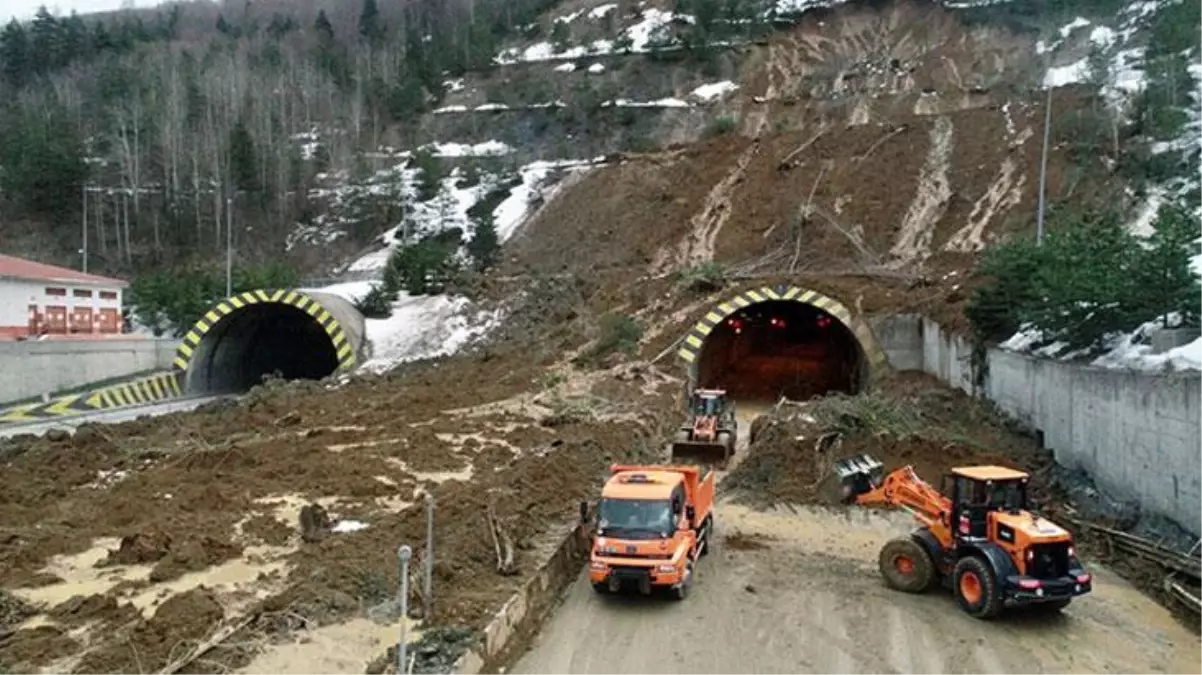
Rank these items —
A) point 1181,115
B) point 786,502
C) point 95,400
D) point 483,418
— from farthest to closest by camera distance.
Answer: point 1181,115
point 95,400
point 483,418
point 786,502

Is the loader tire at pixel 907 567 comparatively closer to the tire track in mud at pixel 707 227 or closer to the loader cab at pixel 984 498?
the loader cab at pixel 984 498

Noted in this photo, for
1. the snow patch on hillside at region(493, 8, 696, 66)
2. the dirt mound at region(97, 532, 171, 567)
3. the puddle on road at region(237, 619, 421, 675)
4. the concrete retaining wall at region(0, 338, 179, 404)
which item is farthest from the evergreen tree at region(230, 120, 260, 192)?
the puddle on road at region(237, 619, 421, 675)

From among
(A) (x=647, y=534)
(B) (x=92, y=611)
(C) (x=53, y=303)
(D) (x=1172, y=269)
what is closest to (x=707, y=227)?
(D) (x=1172, y=269)

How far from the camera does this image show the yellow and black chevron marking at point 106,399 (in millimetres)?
27562

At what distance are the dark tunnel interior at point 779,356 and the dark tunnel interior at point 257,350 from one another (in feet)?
52.6

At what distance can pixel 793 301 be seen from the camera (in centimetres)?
2928

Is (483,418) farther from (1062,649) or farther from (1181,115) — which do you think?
(1181,115)

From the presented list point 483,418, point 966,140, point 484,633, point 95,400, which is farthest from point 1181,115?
point 95,400

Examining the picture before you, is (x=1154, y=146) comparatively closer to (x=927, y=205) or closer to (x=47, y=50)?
(x=927, y=205)

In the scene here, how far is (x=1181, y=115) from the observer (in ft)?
117

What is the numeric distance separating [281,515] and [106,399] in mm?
20217

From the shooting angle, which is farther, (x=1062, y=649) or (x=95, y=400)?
(x=95, y=400)

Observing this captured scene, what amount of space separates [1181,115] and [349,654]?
127 ft

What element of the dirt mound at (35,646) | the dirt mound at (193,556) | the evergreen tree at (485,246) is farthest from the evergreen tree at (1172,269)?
the evergreen tree at (485,246)
